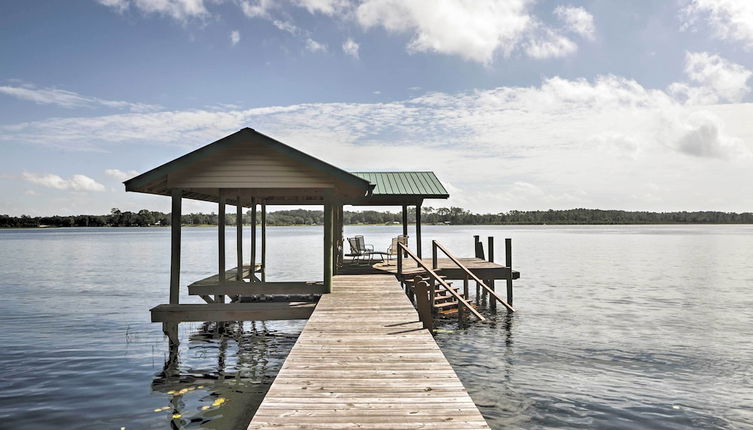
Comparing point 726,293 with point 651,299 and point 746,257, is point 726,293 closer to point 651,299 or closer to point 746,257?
point 651,299

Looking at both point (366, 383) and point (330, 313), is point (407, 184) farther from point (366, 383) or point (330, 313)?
point (366, 383)

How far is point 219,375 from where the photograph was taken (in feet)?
40.8

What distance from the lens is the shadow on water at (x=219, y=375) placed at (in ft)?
32.0

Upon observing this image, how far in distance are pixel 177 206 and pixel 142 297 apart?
18.5 m

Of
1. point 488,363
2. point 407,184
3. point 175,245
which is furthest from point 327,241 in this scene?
point 407,184

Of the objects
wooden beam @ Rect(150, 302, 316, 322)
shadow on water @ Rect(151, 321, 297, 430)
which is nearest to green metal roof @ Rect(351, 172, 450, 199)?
shadow on water @ Rect(151, 321, 297, 430)

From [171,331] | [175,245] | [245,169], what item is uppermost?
[245,169]

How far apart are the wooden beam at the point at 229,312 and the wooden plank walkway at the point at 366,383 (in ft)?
8.86

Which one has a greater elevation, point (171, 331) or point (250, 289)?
point (250, 289)

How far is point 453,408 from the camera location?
16.8ft

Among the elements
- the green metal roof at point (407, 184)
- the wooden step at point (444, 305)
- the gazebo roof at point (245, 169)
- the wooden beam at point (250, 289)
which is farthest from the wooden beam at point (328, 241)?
the wooden step at point (444, 305)

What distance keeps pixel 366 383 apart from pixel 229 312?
7136 mm

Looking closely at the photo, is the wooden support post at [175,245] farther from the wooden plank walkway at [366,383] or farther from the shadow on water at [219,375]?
the wooden plank walkway at [366,383]

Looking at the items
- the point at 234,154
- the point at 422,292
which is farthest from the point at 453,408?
the point at 234,154
